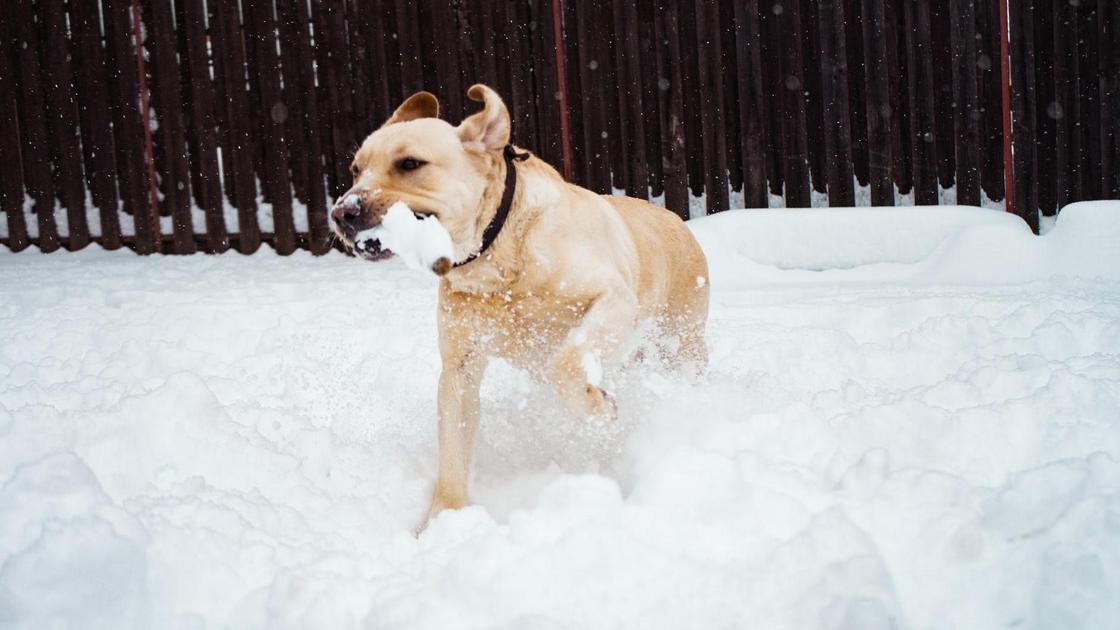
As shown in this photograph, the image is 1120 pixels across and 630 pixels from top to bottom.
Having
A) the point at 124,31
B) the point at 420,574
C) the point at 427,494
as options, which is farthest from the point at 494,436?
the point at 124,31

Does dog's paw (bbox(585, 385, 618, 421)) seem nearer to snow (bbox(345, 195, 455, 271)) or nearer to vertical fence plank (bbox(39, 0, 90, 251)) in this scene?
snow (bbox(345, 195, 455, 271))

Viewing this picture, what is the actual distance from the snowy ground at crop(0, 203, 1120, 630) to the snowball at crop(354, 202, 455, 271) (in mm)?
676

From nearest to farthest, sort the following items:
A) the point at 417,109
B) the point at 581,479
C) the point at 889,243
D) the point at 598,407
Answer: the point at 581,479 → the point at 598,407 → the point at 417,109 → the point at 889,243

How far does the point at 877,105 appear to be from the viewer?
20.2 ft

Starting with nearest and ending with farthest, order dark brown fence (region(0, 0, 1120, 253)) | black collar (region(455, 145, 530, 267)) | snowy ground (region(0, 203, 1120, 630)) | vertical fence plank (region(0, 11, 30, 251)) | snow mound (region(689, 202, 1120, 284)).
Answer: snowy ground (region(0, 203, 1120, 630))
black collar (region(455, 145, 530, 267))
snow mound (region(689, 202, 1120, 284))
dark brown fence (region(0, 0, 1120, 253))
vertical fence plank (region(0, 11, 30, 251))

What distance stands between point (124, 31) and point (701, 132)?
4.41 meters

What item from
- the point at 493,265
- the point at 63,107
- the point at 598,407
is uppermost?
the point at 63,107

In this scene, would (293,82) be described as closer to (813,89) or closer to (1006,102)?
(813,89)

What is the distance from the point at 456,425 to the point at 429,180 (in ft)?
2.39

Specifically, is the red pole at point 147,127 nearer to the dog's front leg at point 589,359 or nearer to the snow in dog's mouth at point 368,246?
the snow in dog's mouth at point 368,246

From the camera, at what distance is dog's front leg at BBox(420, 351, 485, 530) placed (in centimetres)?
243

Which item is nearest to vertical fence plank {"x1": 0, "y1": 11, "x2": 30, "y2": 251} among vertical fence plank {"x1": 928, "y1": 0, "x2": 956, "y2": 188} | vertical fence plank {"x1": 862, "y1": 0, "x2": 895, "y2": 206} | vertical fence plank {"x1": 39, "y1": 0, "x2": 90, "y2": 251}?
vertical fence plank {"x1": 39, "y1": 0, "x2": 90, "y2": 251}

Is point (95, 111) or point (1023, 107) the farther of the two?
point (95, 111)

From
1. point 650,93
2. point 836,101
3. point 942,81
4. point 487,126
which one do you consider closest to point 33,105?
point 650,93
